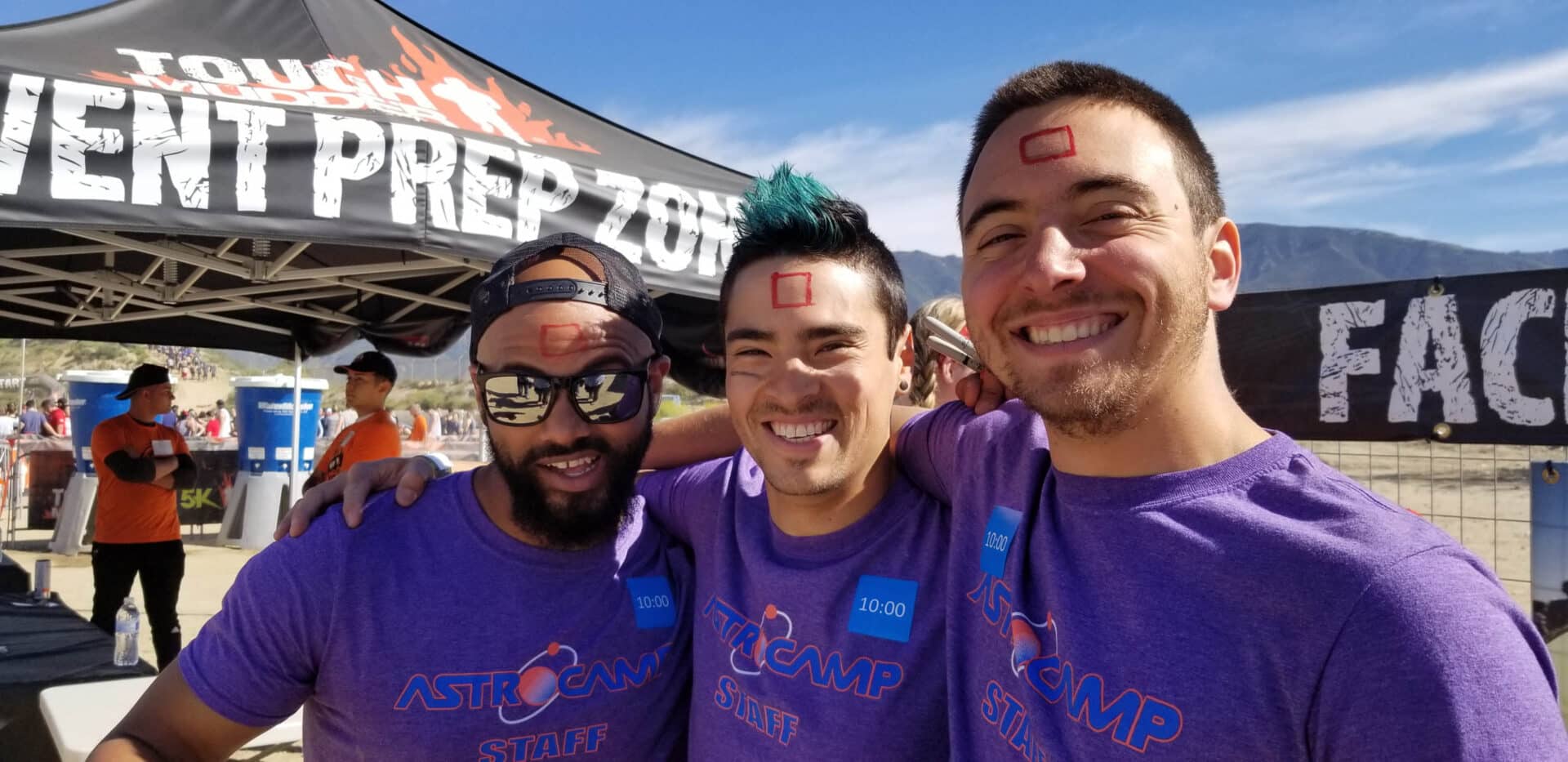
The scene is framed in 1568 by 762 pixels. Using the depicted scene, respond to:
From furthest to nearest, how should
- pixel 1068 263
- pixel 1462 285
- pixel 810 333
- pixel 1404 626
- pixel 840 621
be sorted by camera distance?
pixel 1462 285 → pixel 810 333 → pixel 840 621 → pixel 1068 263 → pixel 1404 626

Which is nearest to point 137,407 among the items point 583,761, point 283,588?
point 283,588

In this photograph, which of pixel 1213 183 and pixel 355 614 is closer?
pixel 1213 183

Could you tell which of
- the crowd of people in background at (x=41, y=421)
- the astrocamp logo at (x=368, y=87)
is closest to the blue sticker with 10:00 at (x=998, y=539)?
the astrocamp logo at (x=368, y=87)

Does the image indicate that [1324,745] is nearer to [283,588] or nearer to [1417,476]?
[283,588]

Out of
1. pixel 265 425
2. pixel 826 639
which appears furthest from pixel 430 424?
pixel 826 639

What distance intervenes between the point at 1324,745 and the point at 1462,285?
10.9ft

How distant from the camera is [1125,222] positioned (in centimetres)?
132

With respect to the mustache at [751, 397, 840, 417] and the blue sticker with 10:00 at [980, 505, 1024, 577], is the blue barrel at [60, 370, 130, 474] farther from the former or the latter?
Result: the blue sticker with 10:00 at [980, 505, 1024, 577]

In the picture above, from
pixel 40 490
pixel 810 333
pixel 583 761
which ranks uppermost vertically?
pixel 810 333

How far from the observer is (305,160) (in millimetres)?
2762

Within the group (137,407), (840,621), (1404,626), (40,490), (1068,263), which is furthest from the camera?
(40,490)

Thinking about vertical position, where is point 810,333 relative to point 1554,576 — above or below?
above

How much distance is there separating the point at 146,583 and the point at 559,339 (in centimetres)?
543

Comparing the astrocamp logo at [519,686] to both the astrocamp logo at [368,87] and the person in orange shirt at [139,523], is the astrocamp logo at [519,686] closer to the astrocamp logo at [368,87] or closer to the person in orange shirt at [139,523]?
the astrocamp logo at [368,87]
